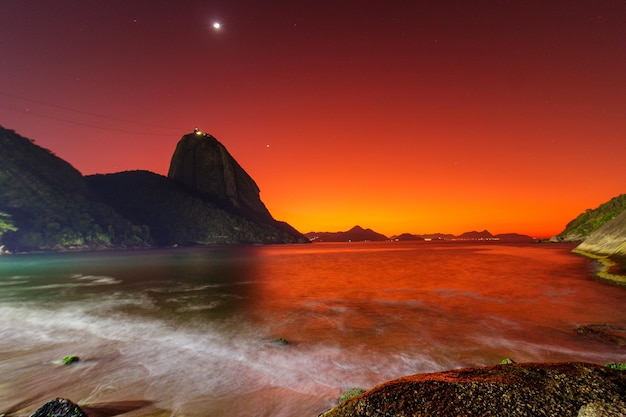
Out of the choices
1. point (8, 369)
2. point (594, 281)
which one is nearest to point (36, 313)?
point (8, 369)

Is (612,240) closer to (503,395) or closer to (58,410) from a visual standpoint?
(503,395)

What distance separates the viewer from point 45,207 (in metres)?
126

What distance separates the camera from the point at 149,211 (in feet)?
649

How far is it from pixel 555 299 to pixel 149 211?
21588cm

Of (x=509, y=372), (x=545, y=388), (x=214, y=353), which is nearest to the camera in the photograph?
(x=545, y=388)

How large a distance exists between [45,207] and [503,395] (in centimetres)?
16655

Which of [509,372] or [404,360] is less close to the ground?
[509,372]

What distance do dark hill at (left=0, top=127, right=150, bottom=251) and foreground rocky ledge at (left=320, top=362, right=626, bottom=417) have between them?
155 meters

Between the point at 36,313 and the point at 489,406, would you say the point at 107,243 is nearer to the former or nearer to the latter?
the point at 36,313

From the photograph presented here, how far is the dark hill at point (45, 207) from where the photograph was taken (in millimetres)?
115062

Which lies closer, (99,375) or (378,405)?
(378,405)

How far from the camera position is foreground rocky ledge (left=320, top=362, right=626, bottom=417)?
3.24 m

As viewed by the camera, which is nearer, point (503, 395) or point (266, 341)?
point (503, 395)

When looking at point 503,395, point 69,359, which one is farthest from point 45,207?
point 503,395
